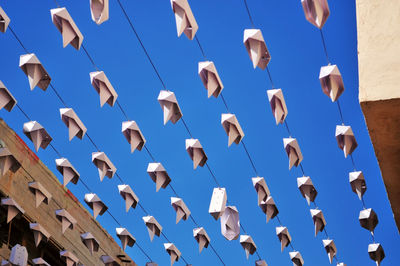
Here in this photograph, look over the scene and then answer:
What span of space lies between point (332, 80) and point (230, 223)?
9.14 ft

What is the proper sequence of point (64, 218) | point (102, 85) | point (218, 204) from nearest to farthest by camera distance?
point (102, 85)
point (218, 204)
point (64, 218)

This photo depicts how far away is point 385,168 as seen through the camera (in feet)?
21.4

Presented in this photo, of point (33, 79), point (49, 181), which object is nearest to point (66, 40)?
point (33, 79)

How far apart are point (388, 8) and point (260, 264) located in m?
7.07

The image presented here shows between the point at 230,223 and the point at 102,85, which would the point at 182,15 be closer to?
the point at 102,85

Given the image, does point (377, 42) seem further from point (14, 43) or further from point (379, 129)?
point (14, 43)

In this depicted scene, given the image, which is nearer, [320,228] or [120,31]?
[320,228]

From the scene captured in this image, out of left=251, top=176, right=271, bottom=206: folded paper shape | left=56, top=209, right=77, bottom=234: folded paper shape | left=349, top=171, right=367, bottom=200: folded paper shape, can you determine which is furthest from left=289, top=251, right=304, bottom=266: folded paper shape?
left=56, top=209, right=77, bottom=234: folded paper shape

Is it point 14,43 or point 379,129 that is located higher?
point 14,43

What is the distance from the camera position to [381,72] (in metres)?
5.73

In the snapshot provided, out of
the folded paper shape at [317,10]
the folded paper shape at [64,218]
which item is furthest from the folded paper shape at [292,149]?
the folded paper shape at [64,218]

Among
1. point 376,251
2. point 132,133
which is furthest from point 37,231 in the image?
point 376,251

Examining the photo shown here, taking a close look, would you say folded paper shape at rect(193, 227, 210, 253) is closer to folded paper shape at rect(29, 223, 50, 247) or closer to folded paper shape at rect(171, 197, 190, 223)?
folded paper shape at rect(171, 197, 190, 223)

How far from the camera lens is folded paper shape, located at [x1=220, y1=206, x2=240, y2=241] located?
8594 mm
